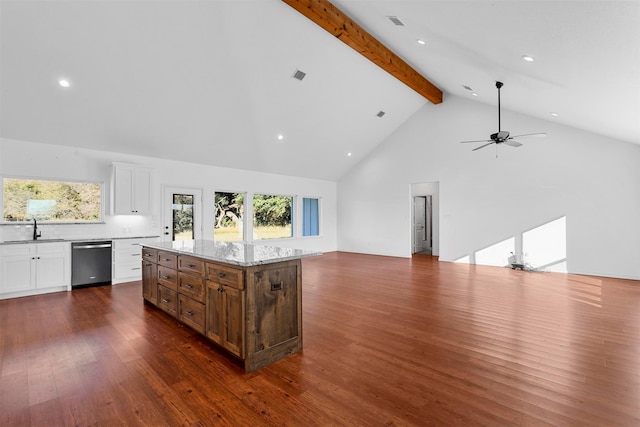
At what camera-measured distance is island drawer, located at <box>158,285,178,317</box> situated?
3.43 m

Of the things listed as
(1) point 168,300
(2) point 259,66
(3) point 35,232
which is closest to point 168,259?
(1) point 168,300

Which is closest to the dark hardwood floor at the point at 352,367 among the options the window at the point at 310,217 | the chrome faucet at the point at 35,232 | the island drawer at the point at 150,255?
the island drawer at the point at 150,255

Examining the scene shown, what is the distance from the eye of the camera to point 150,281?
4.08 m

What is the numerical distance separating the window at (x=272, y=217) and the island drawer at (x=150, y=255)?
4.32 m

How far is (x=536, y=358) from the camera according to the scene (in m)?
2.63

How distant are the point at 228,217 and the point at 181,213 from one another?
1236mm

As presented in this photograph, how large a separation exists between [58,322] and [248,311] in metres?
2.90

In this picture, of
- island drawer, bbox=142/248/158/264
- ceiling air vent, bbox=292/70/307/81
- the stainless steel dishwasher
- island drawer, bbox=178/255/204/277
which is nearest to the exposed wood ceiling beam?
ceiling air vent, bbox=292/70/307/81

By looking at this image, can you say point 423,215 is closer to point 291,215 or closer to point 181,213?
point 291,215

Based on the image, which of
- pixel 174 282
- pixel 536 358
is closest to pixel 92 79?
pixel 174 282

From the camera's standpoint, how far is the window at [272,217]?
8602 millimetres

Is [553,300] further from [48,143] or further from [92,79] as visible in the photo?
[48,143]

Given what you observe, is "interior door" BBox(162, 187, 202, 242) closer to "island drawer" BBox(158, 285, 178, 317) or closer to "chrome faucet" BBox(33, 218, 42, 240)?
"chrome faucet" BBox(33, 218, 42, 240)

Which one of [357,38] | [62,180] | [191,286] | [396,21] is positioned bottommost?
[191,286]
